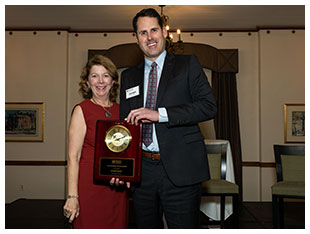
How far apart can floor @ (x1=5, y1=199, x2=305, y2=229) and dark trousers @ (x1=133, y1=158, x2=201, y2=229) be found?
2501 mm

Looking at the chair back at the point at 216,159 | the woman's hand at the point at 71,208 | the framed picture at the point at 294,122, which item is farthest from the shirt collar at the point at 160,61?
the framed picture at the point at 294,122

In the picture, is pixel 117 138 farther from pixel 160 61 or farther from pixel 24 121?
pixel 24 121

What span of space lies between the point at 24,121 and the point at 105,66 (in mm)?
5241

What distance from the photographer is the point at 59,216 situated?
5.48m

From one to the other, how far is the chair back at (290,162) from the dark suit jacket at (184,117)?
2972 mm

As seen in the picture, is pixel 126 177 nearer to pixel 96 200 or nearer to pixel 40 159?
pixel 96 200

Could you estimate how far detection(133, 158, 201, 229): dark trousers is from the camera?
6.08 feet

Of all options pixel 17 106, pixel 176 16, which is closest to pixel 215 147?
pixel 176 16

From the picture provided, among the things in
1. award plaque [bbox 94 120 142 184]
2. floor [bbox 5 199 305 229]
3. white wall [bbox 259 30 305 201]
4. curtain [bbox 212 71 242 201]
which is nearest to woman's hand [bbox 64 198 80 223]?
award plaque [bbox 94 120 142 184]

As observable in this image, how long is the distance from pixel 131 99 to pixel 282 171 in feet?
10.8

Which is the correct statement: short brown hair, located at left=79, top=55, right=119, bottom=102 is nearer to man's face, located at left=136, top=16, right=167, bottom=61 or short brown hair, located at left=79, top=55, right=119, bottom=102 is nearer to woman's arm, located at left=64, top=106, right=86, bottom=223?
woman's arm, located at left=64, top=106, right=86, bottom=223

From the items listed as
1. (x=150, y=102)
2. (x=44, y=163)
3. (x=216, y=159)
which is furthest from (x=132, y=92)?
(x=44, y=163)

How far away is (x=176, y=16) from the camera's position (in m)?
6.21

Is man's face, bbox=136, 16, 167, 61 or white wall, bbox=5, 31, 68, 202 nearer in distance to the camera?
man's face, bbox=136, 16, 167, 61
